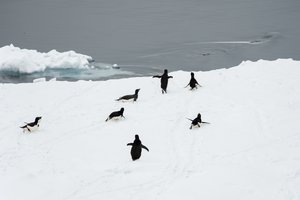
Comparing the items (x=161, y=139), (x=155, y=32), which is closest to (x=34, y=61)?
(x=161, y=139)

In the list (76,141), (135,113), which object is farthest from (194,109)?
(76,141)

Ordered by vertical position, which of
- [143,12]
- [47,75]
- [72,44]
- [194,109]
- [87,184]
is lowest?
[87,184]

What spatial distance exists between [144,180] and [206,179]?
4.23 ft

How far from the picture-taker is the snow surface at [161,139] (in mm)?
9891

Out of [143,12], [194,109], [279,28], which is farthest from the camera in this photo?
[143,12]

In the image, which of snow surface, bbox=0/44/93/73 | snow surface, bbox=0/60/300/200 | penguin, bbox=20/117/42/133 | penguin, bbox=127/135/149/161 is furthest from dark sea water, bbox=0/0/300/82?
penguin, bbox=127/135/149/161

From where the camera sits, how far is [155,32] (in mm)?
34500

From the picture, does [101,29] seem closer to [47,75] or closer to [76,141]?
[47,75]

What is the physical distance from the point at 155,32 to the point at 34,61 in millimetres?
13162

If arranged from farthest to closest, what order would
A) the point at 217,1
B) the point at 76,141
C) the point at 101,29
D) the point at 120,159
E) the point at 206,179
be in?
the point at 217,1, the point at 101,29, the point at 76,141, the point at 120,159, the point at 206,179

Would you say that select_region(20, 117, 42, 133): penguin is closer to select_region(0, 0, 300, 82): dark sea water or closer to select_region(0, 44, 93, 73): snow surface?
select_region(0, 0, 300, 82): dark sea water

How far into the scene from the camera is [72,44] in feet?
105

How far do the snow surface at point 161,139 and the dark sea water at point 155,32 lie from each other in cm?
600

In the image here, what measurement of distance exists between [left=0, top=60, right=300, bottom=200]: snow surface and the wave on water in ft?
14.9
